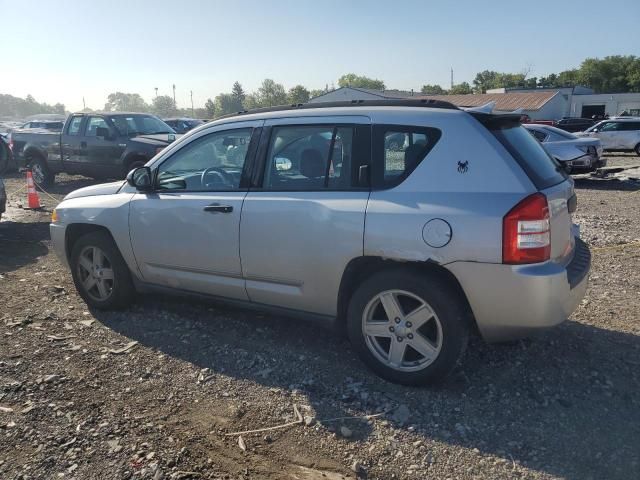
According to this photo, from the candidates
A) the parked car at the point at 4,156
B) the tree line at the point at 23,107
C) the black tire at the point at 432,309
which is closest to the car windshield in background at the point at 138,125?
the parked car at the point at 4,156

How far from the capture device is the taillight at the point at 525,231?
10.1 ft

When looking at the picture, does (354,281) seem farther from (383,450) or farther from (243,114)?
(243,114)

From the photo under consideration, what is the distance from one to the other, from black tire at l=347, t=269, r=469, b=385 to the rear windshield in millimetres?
880

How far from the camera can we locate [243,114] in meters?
4.36

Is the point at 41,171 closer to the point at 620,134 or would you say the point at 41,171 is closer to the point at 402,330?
the point at 402,330

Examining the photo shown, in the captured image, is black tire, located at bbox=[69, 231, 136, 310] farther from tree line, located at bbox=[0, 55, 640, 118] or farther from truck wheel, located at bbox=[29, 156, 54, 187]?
tree line, located at bbox=[0, 55, 640, 118]

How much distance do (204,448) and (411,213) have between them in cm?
184

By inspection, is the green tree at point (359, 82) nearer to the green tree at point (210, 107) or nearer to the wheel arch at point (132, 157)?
the green tree at point (210, 107)

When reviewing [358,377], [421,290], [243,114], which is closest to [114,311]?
[243,114]

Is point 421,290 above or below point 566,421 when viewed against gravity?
above

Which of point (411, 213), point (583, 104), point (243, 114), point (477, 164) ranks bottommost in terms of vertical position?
point (411, 213)

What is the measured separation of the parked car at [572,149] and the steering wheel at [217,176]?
1201cm

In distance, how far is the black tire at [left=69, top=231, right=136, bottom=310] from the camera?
480cm

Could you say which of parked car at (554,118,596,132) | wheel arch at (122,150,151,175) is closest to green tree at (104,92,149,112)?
parked car at (554,118,596,132)
